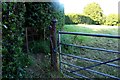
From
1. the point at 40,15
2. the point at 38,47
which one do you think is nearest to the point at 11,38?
the point at 40,15

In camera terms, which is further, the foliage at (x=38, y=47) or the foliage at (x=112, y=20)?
the foliage at (x=112, y=20)

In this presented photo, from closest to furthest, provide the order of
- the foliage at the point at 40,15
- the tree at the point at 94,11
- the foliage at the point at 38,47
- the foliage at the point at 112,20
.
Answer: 1. the foliage at the point at 40,15
2. the foliage at the point at 38,47
3. the foliage at the point at 112,20
4. the tree at the point at 94,11

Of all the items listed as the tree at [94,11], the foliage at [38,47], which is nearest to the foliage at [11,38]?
the foliage at [38,47]

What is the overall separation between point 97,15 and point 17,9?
11902 millimetres

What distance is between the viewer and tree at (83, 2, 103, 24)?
582 inches

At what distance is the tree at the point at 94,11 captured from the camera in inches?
582

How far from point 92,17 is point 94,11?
1.48 ft

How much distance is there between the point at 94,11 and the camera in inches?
585

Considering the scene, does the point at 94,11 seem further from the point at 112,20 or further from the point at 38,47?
the point at 38,47

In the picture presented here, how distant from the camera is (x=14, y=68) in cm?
321

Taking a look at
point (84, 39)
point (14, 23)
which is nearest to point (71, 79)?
point (14, 23)

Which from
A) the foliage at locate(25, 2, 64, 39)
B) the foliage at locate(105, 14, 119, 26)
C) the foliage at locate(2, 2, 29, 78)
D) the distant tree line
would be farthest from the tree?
the foliage at locate(2, 2, 29, 78)

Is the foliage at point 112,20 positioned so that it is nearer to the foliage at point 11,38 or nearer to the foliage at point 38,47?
the foliage at point 38,47

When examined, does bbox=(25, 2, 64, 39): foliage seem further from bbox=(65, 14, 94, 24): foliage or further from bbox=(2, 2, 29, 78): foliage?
bbox=(65, 14, 94, 24): foliage
